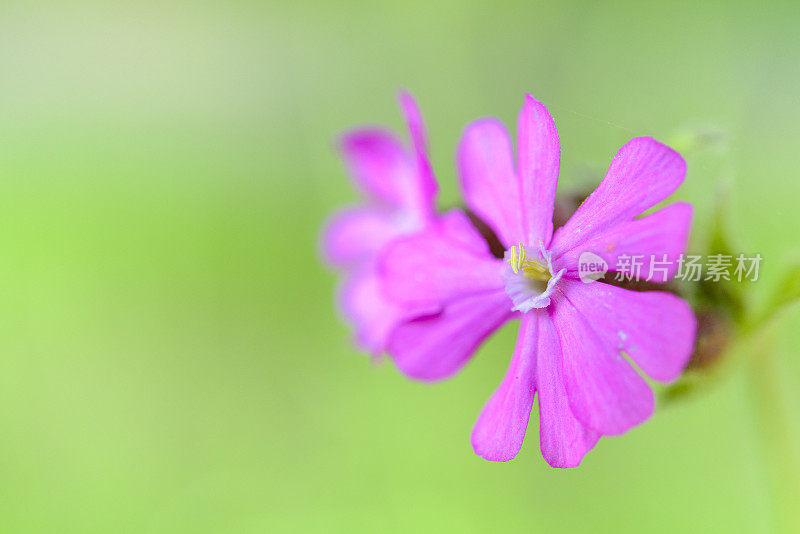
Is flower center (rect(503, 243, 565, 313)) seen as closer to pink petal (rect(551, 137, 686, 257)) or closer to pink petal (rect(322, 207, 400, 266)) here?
pink petal (rect(551, 137, 686, 257))

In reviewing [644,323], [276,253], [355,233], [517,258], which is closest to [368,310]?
[355,233]

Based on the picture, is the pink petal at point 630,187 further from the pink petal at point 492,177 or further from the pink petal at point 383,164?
the pink petal at point 383,164

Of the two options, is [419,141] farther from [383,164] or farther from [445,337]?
[383,164]

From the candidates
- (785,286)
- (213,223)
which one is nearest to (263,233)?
(213,223)

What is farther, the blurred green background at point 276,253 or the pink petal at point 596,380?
the blurred green background at point 276,253

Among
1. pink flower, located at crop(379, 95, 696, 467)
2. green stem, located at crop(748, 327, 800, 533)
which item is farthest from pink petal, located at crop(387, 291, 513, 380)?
green stem, located at crop(748, 327, 800, 533)

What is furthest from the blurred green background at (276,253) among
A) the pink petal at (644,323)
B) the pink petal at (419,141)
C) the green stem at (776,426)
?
the pink petal at (644,323)

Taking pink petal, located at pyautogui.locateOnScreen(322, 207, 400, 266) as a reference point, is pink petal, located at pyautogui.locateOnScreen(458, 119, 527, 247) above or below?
below
